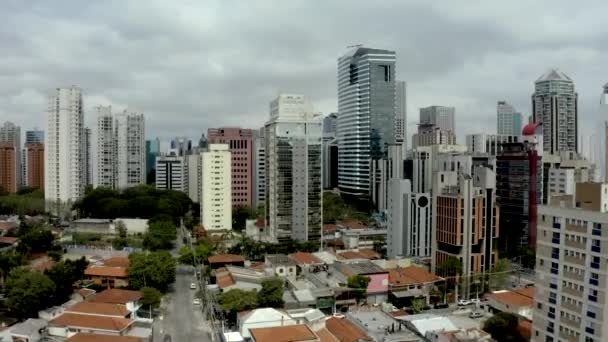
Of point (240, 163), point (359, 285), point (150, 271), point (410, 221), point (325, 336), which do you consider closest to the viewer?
point (325, 336)

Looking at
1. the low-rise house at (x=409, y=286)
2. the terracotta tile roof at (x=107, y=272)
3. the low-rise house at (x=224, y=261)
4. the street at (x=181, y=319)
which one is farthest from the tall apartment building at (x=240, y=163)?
the low-rise house at (x=409, y=286)

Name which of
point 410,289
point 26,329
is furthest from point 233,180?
point 26,329

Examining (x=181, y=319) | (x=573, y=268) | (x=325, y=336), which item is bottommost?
(x=181, y=319)

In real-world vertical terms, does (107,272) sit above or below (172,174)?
below

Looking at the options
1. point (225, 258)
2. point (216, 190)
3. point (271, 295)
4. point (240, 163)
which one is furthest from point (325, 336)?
point (240, 163)

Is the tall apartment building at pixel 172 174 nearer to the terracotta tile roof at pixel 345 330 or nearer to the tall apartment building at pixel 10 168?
the tall apartment building at pixel 10 168

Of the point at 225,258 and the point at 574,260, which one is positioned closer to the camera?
the point at 574,260

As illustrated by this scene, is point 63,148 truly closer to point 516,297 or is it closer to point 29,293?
point 29,293
